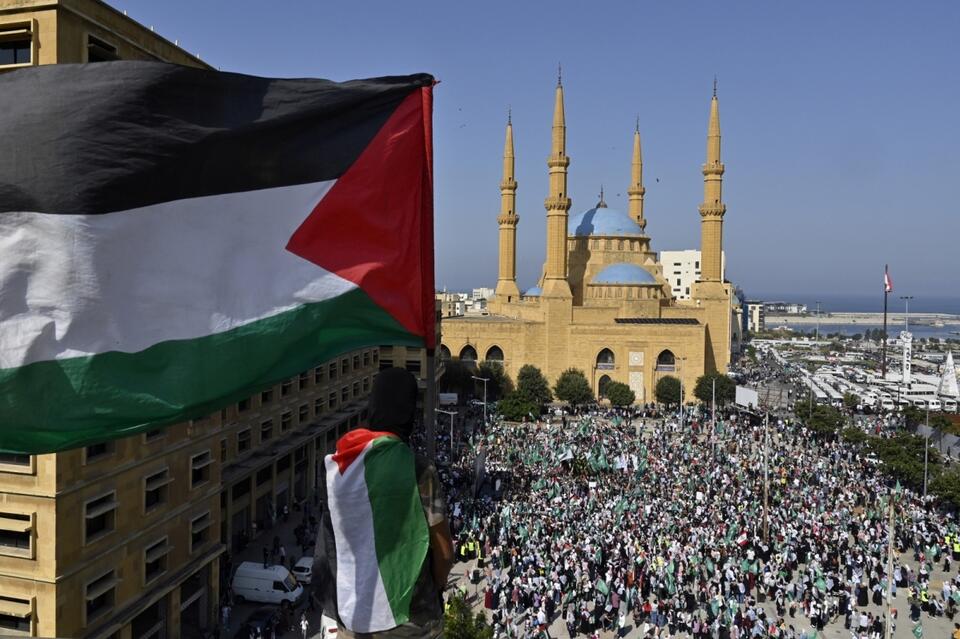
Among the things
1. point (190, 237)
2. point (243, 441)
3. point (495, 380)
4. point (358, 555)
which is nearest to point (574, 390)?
point (495, 380)

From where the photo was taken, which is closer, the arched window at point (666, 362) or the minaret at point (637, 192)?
the arched window at point (666, 362)

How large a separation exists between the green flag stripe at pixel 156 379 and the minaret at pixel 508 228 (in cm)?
5508

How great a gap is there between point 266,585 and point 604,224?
5023 centimetres

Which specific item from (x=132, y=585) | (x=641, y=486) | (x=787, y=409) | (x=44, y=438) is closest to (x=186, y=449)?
(x=132, y=585)

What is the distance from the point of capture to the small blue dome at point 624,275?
5672cm

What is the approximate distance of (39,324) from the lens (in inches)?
140

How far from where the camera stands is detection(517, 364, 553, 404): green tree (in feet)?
157

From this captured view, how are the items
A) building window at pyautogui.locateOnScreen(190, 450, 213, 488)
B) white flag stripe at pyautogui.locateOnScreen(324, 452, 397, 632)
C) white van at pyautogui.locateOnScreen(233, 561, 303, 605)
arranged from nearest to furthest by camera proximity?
white flag stripe at pyautogui.locateOnScreen(324, 452, 397, 632) → building window at pyautogui.locateOnScreen(190, 450, 213, 488) → white van at pyautogui.locateOnScreen(233, 561, 303, 605)

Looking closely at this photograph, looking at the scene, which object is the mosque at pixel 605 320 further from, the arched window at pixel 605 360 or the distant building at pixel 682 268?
the distant building at pixel 682 268

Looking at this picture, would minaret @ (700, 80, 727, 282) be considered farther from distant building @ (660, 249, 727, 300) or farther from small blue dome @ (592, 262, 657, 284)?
distant building @ (660, 249, 727, 300)

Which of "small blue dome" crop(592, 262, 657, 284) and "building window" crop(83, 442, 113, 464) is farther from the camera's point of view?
"small blue dome" crop(592, 262, 657, 284)

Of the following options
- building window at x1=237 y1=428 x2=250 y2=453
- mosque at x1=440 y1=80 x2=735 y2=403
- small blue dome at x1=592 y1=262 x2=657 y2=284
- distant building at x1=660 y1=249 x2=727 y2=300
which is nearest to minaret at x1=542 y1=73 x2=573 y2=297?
mosque at x1=440 y1=80 x2=735 y2=403

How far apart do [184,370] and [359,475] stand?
3.62ft

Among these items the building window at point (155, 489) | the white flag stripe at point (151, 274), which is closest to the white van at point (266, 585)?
the building window at point (155, 489)
